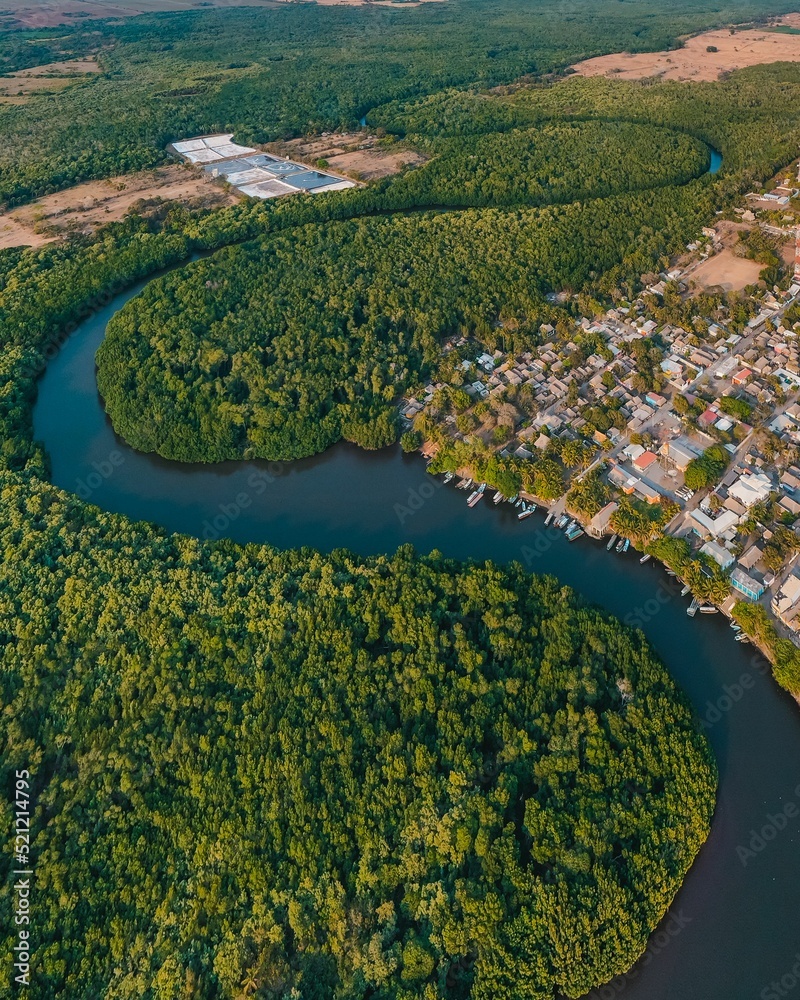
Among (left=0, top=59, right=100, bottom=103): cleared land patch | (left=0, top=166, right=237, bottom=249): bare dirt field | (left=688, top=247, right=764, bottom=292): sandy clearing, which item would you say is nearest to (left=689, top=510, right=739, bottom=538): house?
(left=688, top=247, right=764, bottom=292): sandy clearing

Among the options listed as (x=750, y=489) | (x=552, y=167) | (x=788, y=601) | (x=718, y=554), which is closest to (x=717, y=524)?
(x=718, y=554)

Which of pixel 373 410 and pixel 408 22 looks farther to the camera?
pixel 408 22

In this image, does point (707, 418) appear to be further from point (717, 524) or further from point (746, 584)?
point (746, 584)

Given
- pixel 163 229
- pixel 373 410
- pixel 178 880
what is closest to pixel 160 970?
pixel 178 880

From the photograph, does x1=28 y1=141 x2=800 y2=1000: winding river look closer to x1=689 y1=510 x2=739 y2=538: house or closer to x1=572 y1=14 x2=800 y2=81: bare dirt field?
x1=689 y1=510 x2=739 y2=538: house

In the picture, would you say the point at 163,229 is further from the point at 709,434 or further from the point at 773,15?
the point at 773,15

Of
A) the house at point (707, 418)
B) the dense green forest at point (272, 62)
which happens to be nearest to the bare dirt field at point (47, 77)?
the dense green forest at point (272, 62)

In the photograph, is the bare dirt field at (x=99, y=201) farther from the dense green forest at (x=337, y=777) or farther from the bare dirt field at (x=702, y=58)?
the bare dirt field at (x=702, y=58)
